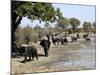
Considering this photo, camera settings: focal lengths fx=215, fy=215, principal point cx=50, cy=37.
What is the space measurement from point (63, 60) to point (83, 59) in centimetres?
25

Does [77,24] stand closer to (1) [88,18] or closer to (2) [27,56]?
(1) [88,18]

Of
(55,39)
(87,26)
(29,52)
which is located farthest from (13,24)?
(87,26)

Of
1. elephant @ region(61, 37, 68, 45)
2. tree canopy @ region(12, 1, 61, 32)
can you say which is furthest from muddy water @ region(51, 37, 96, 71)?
tree canopy @ region(12, 1, 61, 32)

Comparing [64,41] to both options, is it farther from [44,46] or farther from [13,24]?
[13,24]

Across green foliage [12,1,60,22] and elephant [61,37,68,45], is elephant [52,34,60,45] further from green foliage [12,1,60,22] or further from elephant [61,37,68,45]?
green foliage [12,1,60,22]

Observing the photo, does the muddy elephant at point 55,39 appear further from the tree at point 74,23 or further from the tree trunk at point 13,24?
the tree trunk at point 13,24

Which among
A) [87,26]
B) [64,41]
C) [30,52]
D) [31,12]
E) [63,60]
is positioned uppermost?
[31,12]

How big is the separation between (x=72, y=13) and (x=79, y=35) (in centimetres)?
27

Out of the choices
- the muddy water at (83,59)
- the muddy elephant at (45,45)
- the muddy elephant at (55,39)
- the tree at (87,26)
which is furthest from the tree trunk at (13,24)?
the tree at (87,26)

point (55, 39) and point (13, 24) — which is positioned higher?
point (13, 24)

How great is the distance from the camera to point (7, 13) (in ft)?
7.34

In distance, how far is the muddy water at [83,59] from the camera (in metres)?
2.47

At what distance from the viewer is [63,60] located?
2457 millimetres

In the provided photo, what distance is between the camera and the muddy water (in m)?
2.47
